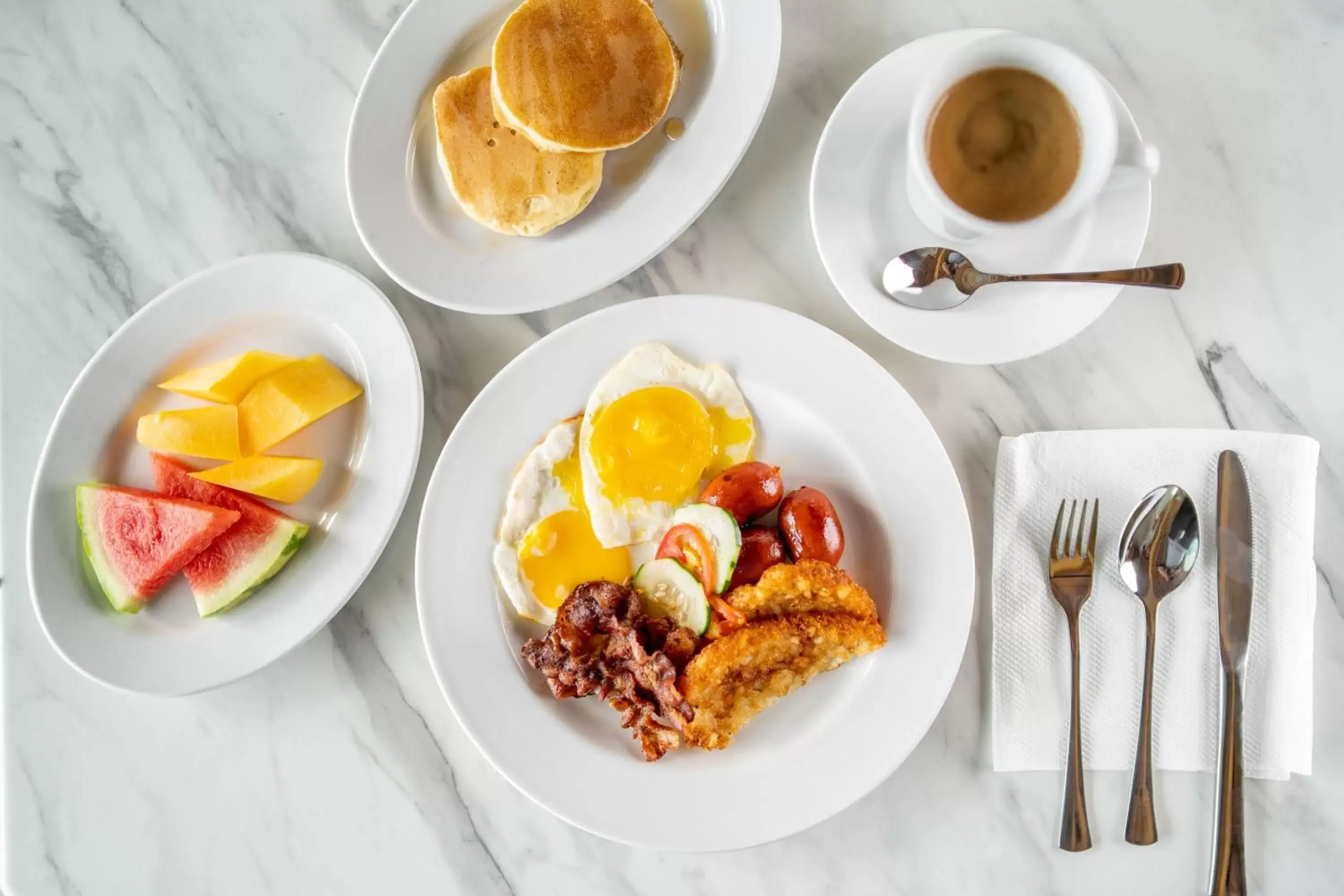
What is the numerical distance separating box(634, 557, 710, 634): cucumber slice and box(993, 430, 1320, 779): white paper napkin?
28.5 inches

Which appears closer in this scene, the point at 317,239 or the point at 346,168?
the point at 346,168

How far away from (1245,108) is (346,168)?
220 centimetres

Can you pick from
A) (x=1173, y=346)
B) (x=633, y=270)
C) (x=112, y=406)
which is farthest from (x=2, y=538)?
(x=1173, y=346)

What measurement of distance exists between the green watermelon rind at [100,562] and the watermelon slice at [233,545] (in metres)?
0.14

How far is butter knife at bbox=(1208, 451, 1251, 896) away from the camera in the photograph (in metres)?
2.20

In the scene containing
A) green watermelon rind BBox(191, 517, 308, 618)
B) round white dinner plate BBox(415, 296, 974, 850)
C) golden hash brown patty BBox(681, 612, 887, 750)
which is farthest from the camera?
green watermelon rind BBox(191, 517, 308, 618)

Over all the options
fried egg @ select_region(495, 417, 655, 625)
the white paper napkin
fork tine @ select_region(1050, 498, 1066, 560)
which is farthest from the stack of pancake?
fork tine @ select_region(1050, 498, 1066, 560)

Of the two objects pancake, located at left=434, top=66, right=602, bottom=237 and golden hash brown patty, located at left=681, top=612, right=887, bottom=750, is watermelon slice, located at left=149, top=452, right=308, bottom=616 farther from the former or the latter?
golden hash brown patty, located at left=681, top=612, right=887, bottom=750

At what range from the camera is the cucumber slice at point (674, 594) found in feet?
7.10

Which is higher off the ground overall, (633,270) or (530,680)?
(633,270)

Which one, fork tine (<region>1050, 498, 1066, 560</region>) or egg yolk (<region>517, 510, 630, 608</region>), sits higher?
fork tine (<region>1050, 498, 1066, 560</region>)

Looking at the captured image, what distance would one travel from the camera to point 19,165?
2574 mm

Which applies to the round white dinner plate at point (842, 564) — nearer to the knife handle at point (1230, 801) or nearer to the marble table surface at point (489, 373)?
the marble table surface at point (489, 373)

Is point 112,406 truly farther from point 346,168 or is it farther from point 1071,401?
point 1071,401
